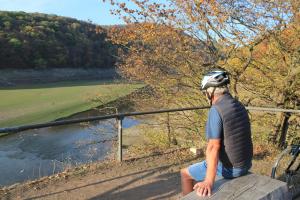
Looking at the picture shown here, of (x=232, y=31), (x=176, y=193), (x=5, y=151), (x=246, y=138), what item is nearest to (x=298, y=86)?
(x=232, y=31)

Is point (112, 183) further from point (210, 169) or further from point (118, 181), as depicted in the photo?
point (210, 169)

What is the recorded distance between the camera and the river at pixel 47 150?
45.1 ft

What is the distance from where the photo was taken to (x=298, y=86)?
30.7 feet

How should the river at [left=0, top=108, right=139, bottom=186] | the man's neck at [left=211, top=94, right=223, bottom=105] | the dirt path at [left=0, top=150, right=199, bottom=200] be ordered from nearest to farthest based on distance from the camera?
the man's neck at [left=211, top=94, right=223, bottom=105], the dirt path at [left=0, top=150, right=199, bottom=200], the river at [left=0, top=108, right=139, bottom=186]

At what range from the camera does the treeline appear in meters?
68.9

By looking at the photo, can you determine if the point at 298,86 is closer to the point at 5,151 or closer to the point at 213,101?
the point at 213,101

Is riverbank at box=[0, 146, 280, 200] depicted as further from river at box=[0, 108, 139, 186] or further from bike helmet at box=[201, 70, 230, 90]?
river at box=[0, 108, 139, 186]

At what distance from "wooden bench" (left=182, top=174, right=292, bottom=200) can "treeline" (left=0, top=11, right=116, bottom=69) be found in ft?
207

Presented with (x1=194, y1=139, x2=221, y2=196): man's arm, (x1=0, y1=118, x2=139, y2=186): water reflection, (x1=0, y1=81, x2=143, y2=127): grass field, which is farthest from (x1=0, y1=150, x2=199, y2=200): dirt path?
(x1=0, y1=81, x2=143, y2=127): grass field

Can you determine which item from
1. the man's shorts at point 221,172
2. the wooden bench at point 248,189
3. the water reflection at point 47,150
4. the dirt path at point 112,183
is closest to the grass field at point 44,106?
the water reflection at point 47,150

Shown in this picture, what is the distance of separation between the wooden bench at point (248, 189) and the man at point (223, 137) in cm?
7

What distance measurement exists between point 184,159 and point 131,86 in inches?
297

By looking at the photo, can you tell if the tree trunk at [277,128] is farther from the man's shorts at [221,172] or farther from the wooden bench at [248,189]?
the man's shorts at [221,172]

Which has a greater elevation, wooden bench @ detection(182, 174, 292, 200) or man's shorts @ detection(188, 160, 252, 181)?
man's shorts @ detection(188, 160, 252, 181)
